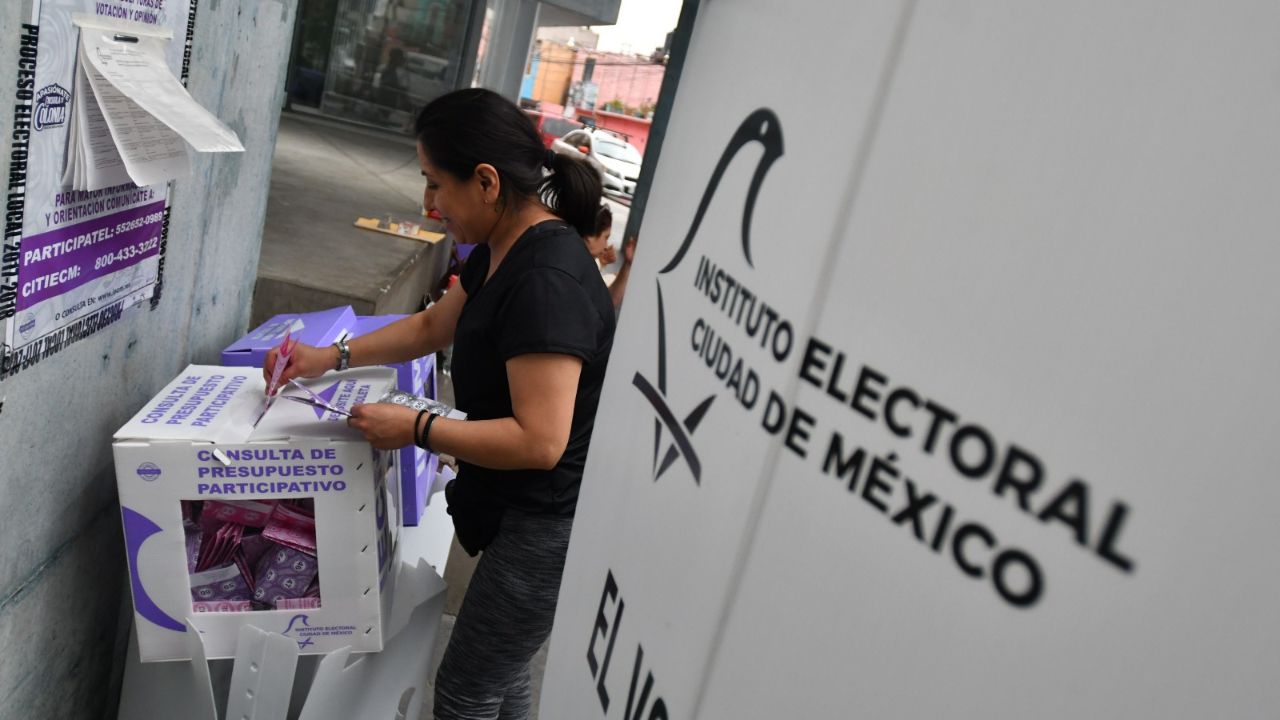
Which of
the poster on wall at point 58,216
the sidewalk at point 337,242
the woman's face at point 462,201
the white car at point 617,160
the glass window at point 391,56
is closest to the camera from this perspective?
the poster on wall at point 58,216

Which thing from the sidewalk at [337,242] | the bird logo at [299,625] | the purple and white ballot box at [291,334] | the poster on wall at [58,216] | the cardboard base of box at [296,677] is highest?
the poster on wall at [58,216]

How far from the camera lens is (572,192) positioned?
2.05 metres

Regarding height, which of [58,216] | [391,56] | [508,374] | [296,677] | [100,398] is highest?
[391,56]

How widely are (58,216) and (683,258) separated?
1117 mm

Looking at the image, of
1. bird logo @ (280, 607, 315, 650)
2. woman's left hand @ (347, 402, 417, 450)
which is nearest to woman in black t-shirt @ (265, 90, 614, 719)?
woman's left hand @ (347, 402, 417, 450)

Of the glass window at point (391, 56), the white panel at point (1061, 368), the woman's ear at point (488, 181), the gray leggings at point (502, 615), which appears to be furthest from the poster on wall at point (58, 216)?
the glass window at point (391, 56)

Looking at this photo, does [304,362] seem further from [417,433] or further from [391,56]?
[391,56]

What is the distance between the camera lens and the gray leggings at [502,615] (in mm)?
1930

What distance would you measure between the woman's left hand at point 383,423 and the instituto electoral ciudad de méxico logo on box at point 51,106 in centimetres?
68

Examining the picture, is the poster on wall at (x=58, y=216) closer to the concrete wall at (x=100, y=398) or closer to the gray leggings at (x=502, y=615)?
the concrete wall at (x=100, y=398)

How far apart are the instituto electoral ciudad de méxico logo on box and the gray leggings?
1.01 meters

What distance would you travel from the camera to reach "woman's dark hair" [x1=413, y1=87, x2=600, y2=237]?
1.92 meters

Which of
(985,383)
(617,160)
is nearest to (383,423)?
(985,383)

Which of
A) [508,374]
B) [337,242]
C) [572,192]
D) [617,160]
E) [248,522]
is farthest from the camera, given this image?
[617,160]
